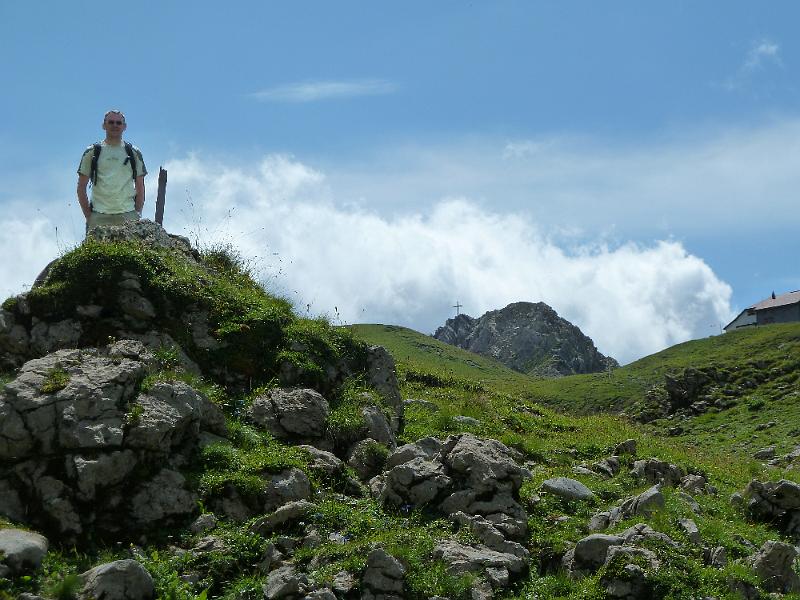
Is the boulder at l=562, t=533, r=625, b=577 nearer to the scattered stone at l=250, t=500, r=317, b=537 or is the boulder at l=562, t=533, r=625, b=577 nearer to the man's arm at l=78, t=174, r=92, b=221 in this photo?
the scattered stone at l=250, t=500, r=317, b=537

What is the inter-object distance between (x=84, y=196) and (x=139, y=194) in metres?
1.22

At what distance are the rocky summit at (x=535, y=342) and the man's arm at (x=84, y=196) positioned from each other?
105085 mm

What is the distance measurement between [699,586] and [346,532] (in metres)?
5.25

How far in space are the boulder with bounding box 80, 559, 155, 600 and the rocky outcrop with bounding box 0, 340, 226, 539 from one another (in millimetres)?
1589

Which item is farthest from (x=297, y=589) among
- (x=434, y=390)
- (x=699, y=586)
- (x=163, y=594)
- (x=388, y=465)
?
(x=434, y=390)

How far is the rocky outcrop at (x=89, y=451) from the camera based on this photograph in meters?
12.2

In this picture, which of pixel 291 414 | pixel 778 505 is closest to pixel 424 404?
pixel 291 414

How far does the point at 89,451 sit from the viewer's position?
12.6 meters

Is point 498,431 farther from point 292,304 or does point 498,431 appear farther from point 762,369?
point 762,369

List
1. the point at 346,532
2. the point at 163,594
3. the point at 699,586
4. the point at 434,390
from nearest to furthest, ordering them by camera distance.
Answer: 1. the point at 163,594
2. the point at 699,586
3. the point at 346,532
4. the point at 434,390

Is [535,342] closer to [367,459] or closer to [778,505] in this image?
[778,505]

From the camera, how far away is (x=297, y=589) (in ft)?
36.3

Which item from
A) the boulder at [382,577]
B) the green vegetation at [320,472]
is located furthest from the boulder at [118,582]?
the boulder at [382,577]

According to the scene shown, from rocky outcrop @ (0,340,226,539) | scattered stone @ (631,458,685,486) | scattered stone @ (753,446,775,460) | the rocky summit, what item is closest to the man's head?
rocky outcrop @ (0,340,226,539)
